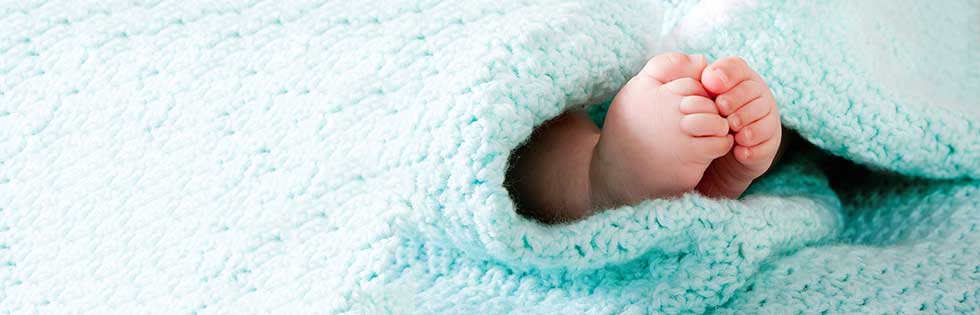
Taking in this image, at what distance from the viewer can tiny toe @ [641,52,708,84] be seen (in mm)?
655

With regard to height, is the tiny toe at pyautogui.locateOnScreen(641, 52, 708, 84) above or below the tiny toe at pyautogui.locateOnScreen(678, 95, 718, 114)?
above

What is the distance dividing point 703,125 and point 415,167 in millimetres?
216

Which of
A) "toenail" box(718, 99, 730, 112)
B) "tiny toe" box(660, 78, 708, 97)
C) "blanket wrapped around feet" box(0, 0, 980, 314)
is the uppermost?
"tiny toe" box(660, 78, 708, 97)

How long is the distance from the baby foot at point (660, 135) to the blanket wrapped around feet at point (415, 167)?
33mm

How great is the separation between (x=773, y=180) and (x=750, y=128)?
0.23m

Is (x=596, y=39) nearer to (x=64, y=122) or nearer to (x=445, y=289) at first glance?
(x=445, y=289)

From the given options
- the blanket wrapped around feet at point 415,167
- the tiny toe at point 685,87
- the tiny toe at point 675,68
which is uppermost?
the tiny toe at point 675,68

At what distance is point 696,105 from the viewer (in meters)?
0.62

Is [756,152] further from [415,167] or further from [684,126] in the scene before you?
[415,167]

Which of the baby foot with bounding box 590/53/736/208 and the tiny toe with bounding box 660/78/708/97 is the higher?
the tiny toe with bounding box 660/78/708/97

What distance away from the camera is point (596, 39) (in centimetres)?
73

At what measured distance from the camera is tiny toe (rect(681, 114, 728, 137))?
0.61 metres

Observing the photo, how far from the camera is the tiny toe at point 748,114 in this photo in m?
0.63

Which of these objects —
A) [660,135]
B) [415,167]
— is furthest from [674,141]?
[415,167]
